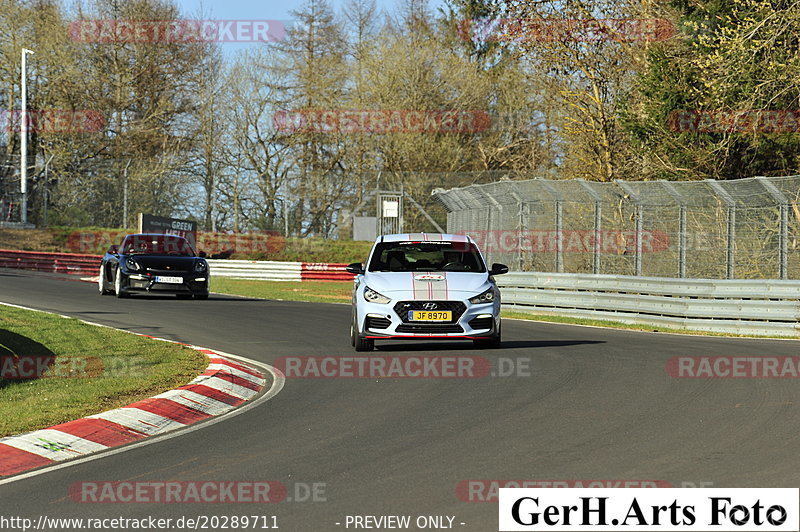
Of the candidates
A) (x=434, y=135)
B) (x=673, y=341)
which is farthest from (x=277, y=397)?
(x=434, y=135)

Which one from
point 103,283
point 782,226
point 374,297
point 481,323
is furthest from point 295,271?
point 481,323

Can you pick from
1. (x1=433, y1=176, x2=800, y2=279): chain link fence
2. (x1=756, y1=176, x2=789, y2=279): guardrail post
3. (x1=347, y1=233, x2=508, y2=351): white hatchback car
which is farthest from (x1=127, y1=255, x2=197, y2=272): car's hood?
(x1=756, y1=176, x2=789, y2=279): guardrail post

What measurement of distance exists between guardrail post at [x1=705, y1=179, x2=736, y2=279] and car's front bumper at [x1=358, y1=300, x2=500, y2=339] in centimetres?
754

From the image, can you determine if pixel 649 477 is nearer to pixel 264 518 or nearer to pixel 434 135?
pixel 264 518

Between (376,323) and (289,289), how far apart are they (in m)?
23.7

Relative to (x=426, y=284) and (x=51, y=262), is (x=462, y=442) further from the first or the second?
(x=51, y=262)

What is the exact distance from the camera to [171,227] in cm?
4444

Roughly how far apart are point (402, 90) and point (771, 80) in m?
28.5

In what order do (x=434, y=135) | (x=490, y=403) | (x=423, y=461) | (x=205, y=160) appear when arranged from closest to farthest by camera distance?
(x=423, y=461), (x=490, y=403), (x=434, y=135), (x=205, y=160)

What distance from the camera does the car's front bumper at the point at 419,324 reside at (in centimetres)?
1353

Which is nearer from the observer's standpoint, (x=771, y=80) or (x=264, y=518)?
(x=264, y=518)

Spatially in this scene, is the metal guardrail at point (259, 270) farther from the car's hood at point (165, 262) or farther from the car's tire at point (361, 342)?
the car's tire at point (361, 342)

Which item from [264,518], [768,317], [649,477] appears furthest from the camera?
[768,317]

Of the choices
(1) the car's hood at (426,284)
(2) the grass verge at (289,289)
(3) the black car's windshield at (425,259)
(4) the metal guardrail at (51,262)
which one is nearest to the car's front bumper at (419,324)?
(1) the car's hood at (426,284)
